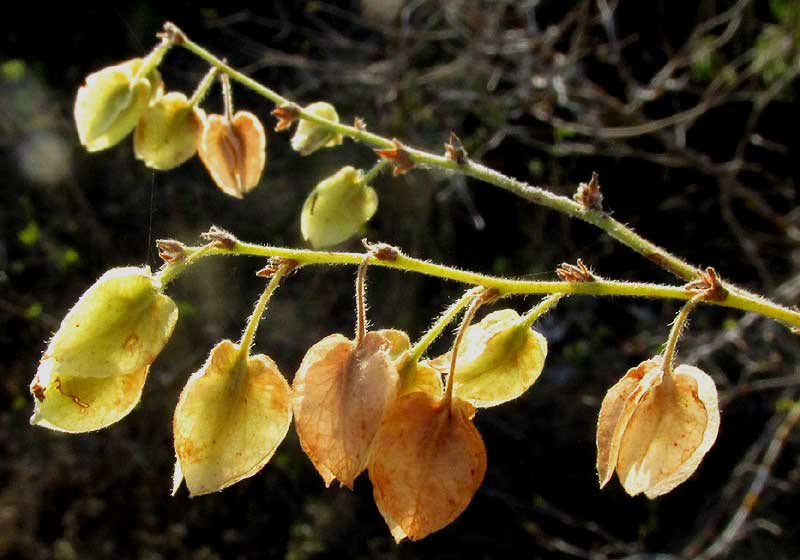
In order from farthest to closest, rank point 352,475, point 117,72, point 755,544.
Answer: point 755,544 < point 117,72 < point 352,475

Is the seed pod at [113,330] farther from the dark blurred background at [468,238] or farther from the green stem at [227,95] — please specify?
the dark blurred background at [468,238]

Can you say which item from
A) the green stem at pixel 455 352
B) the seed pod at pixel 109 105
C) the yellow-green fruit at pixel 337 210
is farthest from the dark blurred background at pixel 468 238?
the green stem at pixel 455 352

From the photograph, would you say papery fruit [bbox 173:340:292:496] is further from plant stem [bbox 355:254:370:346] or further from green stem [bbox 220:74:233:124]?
green stem [bbox 220:74:233:124]

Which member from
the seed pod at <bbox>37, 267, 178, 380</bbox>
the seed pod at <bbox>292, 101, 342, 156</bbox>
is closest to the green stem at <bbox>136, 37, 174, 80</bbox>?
the seed pod at <bbox>292, 101, 342, 156</bbox>

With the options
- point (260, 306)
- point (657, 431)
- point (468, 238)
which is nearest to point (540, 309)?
point (657, 431)

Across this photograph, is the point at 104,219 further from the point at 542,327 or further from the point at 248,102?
the point at 542,327

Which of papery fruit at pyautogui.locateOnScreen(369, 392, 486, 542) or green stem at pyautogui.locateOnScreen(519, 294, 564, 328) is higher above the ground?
green stem at pyautogui.locateOnScreen(519, 294, 564, 328)

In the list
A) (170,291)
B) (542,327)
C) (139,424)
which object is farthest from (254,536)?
(542,327)
